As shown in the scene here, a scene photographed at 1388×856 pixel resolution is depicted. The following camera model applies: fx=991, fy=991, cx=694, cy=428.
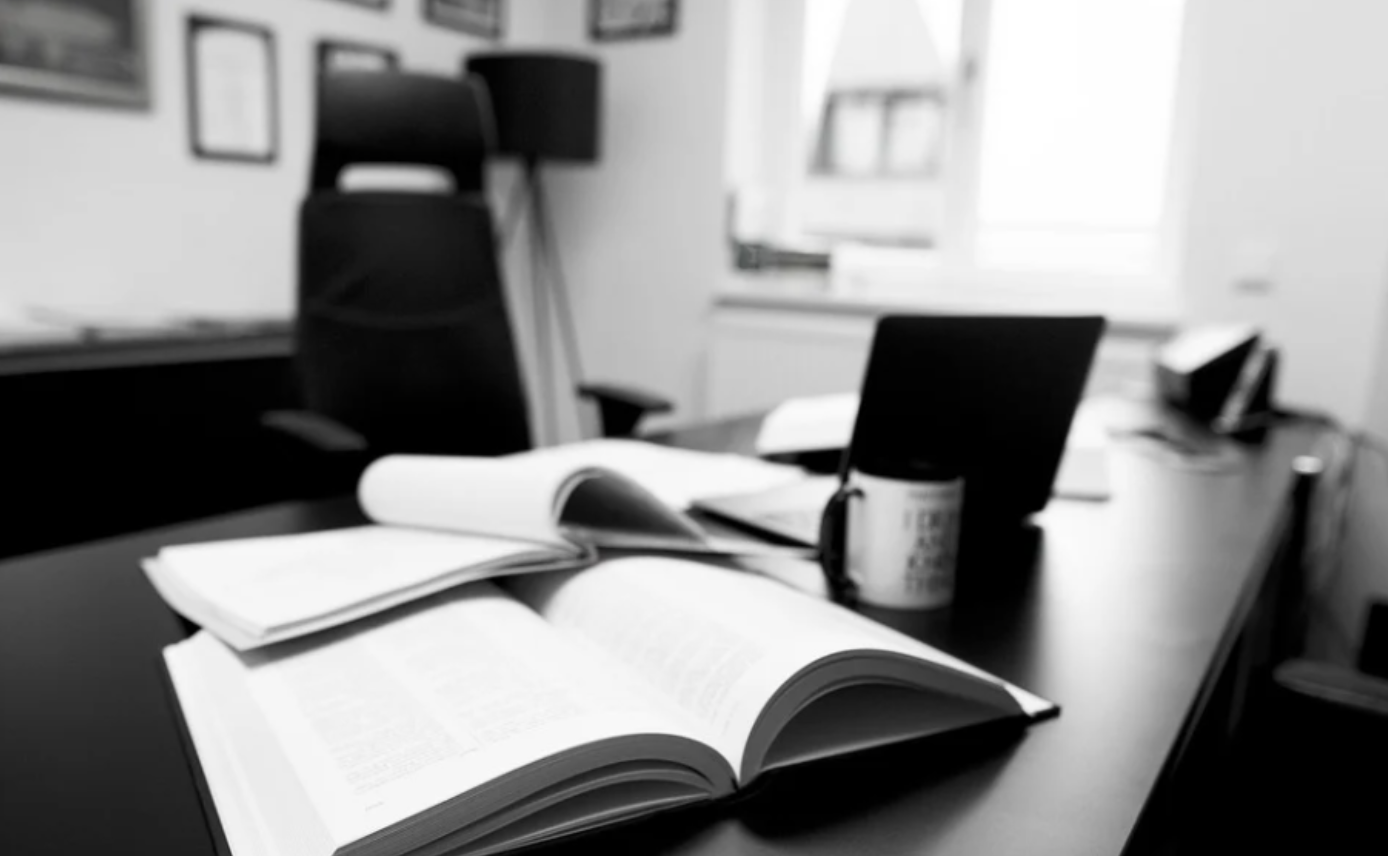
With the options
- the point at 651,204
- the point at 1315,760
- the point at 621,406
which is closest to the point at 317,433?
the point at 621,406

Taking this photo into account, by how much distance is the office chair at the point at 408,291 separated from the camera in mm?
1610

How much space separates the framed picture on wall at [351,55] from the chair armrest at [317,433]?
1530 mm

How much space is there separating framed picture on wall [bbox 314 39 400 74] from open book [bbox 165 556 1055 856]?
2.41 metres

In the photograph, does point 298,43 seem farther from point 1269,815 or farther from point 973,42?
point 1269,815

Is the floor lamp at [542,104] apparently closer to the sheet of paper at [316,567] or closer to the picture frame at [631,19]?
the picture frame at [631,19]

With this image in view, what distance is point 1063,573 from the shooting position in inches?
33.1

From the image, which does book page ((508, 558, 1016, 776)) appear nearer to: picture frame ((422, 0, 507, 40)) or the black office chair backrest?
the black office chair backrest

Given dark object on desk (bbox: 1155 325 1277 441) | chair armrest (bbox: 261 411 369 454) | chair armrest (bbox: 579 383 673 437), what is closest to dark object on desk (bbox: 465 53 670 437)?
chair armrest (bbox: 579 383 673 437)

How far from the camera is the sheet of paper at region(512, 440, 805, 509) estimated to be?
1031 millimetres

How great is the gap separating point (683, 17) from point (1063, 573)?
8.85 ft

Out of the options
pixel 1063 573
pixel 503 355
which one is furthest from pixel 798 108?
pixel 1063 573

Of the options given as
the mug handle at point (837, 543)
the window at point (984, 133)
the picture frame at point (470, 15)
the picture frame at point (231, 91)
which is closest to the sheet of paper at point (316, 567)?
the mug handle at point (837, 543)

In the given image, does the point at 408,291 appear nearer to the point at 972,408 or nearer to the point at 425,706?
the point at 972,408

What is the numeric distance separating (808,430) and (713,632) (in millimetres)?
620
